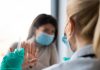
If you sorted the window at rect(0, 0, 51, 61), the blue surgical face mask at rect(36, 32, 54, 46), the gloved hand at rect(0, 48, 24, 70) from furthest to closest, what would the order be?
the window at rect(0, 0, 51, 61)
the blue surgical face mask at rect(36, 32, 54, 46)
the gloved hand at rect(0, 48, 24, 70)

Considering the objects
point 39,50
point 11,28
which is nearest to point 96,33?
point 39,50

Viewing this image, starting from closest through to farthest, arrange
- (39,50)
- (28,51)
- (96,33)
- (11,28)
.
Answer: (96,33) → (28,51) → (39,50) → (11,28)

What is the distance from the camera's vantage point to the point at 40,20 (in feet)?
5.62

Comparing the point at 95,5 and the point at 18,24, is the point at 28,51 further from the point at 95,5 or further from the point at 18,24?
the point at 95,5

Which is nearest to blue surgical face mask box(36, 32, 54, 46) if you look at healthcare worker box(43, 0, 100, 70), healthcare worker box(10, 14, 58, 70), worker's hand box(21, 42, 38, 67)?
healthcare worker box(10, 14, 58, 70)

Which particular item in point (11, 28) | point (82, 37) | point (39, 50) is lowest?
point (39, 50)

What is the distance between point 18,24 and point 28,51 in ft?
2.10

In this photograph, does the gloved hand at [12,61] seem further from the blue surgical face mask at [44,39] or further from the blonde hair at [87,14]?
the blonde hair at [87,14]

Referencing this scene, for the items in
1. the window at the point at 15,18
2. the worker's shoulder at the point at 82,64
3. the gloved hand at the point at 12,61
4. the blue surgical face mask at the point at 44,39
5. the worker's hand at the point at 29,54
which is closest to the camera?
the worker's shoulder at the point at 82,64

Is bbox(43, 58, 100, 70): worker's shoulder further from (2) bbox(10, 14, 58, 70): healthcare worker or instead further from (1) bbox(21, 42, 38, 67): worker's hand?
(2) bbox(10, 14, 58, 70): healthcare worker

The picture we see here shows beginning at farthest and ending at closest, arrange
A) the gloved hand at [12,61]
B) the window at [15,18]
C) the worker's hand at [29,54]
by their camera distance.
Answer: the window at [15,18], the worker's hand at [29,54], the gloved hand at [12,61]

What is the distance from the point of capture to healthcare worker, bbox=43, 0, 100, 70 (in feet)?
2.02

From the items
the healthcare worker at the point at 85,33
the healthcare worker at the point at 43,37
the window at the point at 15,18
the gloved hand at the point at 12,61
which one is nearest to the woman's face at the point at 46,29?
the healthcare worker at the point at 43,37

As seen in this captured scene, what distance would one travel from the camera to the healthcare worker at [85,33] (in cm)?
62
